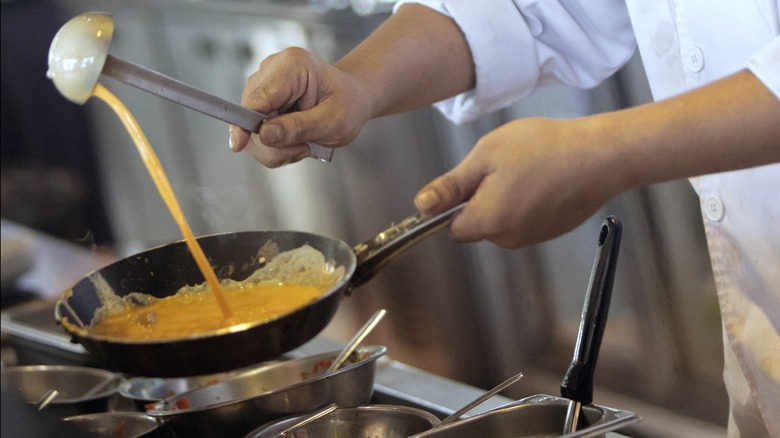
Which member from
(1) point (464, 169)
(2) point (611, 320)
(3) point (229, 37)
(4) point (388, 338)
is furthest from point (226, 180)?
A: (1) point (464, 169)

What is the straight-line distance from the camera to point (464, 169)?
0.95 metres

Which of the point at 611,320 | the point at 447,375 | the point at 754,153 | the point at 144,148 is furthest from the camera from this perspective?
the point at 447,375

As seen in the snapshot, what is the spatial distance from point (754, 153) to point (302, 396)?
651 millimetres

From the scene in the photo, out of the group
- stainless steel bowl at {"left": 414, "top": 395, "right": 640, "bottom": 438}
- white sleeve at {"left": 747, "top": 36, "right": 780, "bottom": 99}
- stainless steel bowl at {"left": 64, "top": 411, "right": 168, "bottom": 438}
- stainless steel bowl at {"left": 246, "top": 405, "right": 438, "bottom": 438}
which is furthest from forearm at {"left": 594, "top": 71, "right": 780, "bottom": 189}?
stainless steel bowl at {"left": 64, "top": 411, "right": 168, "bottom": 438}

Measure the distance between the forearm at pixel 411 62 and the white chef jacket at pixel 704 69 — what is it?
0.08 feet

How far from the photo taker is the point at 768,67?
0.87 metres

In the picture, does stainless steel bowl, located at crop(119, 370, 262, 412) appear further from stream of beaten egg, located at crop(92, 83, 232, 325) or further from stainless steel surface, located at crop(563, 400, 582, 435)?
stainless steel surface, located at crop(563, 400, 582, 435)

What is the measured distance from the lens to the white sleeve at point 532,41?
4.51 ft

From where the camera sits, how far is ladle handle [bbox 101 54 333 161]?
965mm

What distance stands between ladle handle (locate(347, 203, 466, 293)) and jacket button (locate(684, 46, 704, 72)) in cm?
49

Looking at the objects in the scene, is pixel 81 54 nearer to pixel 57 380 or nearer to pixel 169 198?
pixel 169 198

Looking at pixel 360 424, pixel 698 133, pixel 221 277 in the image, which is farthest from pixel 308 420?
pixel 698 133

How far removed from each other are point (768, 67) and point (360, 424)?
0.64m

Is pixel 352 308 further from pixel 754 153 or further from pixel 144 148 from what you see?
pixel 754 153
